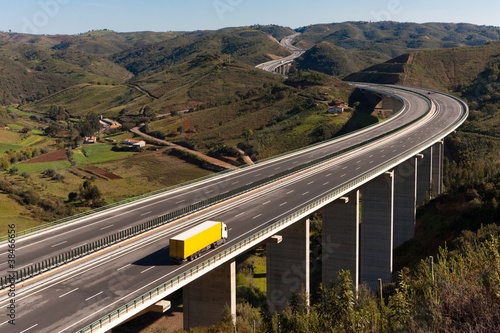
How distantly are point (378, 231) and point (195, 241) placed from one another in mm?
38751

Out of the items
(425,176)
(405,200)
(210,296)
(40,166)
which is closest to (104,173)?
(40,166)

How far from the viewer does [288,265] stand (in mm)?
43188

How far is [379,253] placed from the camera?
6103 centimetres

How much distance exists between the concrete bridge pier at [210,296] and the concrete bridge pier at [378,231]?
112 ft

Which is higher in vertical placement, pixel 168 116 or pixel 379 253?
pixel 168 116

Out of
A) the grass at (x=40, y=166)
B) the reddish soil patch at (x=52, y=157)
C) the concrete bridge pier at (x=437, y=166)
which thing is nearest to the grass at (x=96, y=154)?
the reddish soil patch at (x=52, y=157)

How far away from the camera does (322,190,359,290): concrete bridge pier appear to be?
51.1 m

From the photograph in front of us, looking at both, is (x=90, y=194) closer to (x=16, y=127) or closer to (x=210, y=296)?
(x=210, y=296)

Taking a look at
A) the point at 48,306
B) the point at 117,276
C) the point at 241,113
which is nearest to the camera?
the point at 48,306

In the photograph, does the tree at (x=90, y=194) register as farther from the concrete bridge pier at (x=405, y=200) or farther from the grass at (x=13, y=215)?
the concrete bridge pier at (x=405, y=200)

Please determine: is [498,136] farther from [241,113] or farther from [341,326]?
[341,326]

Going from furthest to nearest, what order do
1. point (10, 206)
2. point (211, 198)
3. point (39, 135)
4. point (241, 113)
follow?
point (39, 135) → point (241, 113) → point (10, 206) → point (211, 198)

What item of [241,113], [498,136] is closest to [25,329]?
[498,136]

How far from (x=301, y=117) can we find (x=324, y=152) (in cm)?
6187
